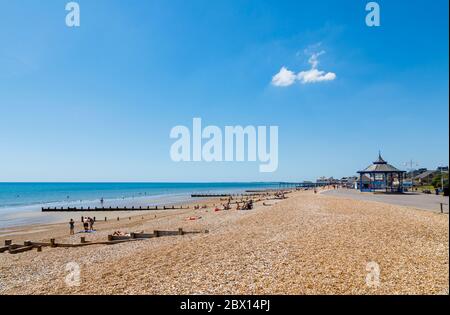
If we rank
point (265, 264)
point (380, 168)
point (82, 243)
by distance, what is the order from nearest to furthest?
point (265, 264)
point (82, 243)
point (380, 168)

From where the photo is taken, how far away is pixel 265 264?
332 inches

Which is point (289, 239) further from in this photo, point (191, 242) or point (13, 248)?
point (13, 248)

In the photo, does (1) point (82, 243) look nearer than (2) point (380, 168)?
Yes

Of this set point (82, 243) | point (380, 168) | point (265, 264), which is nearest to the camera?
point (265, 264)

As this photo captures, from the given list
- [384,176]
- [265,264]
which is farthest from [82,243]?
[384,176]

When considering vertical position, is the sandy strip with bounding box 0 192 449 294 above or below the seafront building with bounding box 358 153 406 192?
below

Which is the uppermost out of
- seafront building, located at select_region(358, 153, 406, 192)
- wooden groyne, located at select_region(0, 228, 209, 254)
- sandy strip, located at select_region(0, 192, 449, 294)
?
seafront building, located at select_region(358, 153, 406, 192)

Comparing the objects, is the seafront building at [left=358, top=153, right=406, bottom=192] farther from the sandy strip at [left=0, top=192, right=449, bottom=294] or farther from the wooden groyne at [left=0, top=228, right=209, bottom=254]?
the wooden groyne at [left=0, top=228, right=209, bottom=254]

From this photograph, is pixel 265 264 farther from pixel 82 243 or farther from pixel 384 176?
pixel 384 176

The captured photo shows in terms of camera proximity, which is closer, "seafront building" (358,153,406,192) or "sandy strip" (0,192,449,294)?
"sandy strip" (0,192,449,294)

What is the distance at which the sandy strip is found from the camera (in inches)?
263

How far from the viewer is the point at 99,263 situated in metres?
10.4

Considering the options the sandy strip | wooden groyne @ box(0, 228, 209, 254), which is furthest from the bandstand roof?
wooden groyne @ box(0, 228, 209, 254)
